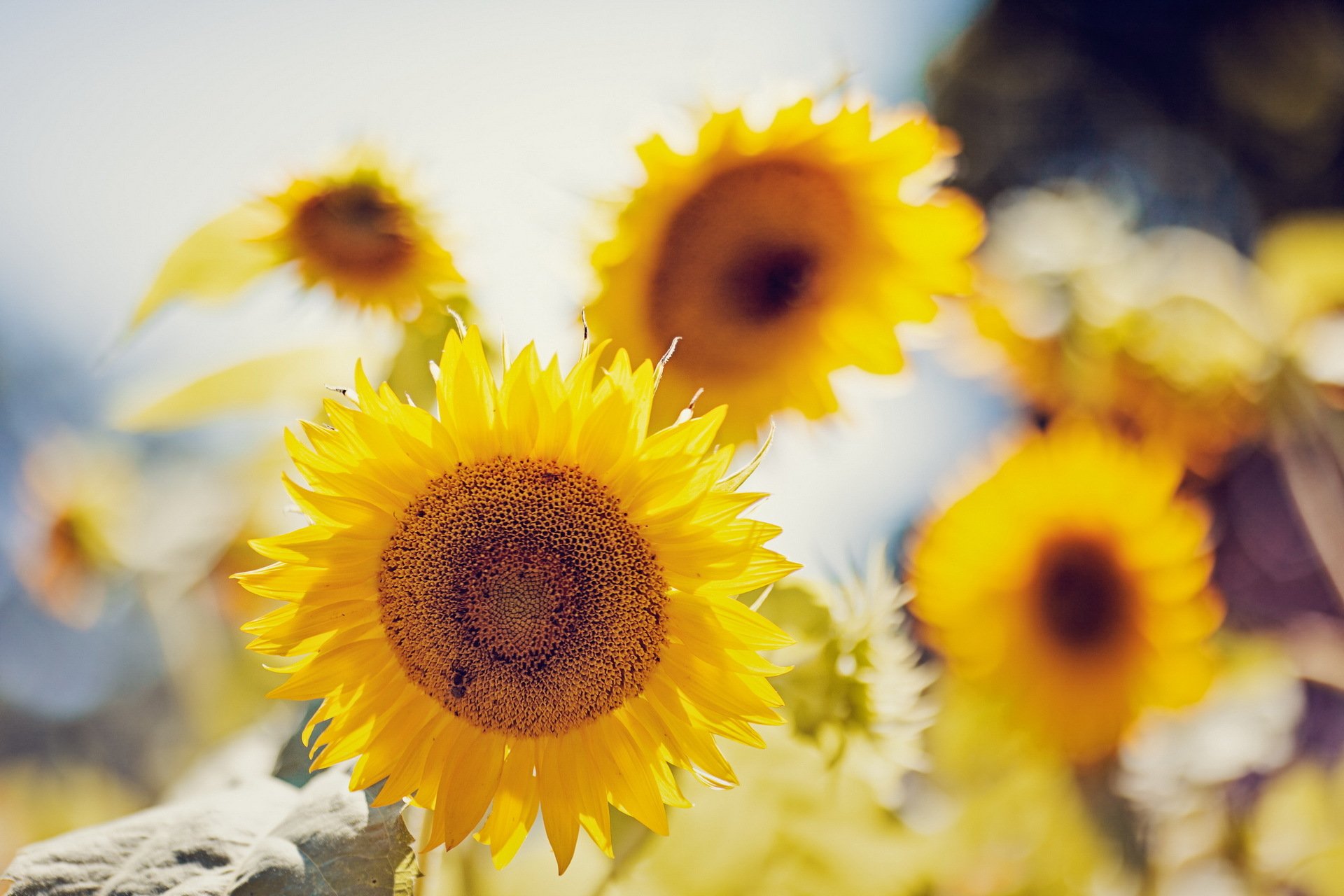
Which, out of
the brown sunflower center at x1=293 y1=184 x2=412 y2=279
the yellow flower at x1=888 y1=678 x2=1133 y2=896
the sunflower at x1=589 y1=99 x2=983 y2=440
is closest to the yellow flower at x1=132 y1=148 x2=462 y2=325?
the brown sunflower center at x1=293 y1=184 x2=412 y2=279

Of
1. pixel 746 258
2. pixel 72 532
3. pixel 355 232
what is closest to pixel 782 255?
pixel 746 258

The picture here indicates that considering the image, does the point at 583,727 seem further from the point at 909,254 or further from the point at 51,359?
the point at 51,359

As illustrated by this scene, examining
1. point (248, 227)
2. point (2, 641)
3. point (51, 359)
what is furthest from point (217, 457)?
point (51, 359)

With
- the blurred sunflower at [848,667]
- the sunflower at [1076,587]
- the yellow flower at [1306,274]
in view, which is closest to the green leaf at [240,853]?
the blurred sunflower at [848,667]

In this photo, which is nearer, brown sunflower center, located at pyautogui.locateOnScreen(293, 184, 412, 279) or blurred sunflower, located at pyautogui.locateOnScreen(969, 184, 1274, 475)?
brown sunflower center, located at pyautogui.locateOnScreen(293, 184, 412, 279)

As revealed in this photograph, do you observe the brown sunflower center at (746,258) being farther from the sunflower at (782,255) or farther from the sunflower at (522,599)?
the sunflower at (522,599)

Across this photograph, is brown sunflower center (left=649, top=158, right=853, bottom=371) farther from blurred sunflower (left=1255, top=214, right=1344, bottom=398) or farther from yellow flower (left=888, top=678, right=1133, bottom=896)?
blurred sunflower (left=1255, top=214, right=1344, bottom=398)

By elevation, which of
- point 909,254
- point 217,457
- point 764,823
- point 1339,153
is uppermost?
point 1339,153
